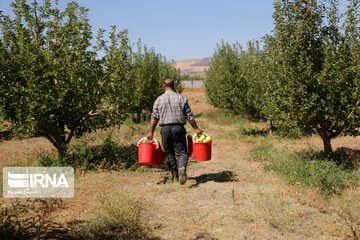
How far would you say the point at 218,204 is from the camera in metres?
5.57

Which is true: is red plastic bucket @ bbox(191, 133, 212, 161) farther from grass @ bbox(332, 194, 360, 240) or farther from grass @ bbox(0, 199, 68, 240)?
grass @ bbox(0, 199, 68, 240)

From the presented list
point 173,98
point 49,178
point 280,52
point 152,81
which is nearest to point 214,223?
point 173,98

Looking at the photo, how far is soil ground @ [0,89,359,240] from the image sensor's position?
Answer: 4.52 meters

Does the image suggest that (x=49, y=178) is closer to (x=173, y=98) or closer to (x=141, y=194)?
(x=141, y=194)

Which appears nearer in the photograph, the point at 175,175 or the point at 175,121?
the point at 175,121

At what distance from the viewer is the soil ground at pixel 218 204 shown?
178 inches

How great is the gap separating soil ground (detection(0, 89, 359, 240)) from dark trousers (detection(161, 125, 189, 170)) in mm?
657

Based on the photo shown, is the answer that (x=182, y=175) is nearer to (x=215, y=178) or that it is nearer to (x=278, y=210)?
(x=215, y=178)

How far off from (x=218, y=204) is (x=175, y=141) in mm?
1701

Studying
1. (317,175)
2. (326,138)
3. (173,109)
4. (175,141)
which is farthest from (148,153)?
(326,138)

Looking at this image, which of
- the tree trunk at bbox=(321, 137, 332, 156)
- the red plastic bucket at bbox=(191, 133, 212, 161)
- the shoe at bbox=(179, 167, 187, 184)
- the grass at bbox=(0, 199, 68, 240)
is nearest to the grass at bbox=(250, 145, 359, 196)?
the tree trunk at bbox=(321, 137, 332, 156)

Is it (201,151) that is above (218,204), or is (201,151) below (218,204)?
above

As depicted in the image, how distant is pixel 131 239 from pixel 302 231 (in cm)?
253

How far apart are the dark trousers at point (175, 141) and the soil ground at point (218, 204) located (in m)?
0.66
